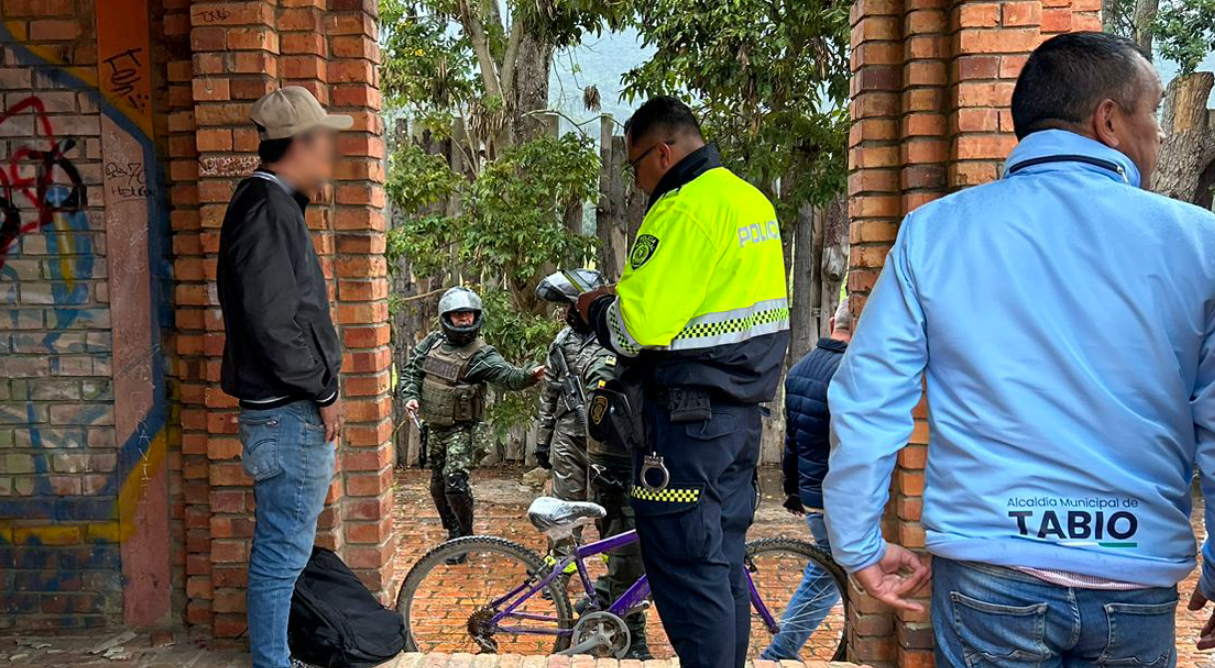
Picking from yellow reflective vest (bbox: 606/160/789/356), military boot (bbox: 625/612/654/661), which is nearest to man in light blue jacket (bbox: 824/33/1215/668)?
yellow reflective vest (bbox: 606/160/789/356)

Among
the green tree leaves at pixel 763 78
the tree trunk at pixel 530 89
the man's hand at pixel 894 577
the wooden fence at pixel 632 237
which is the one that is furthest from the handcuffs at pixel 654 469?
the tree trunk at pixel 530 89

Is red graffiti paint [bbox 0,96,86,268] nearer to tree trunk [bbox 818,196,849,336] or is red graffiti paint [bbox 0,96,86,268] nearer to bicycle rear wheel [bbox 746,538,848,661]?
bicycle rear wheel [bbox 746,538,848,661]

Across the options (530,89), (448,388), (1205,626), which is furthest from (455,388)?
(1205,626)

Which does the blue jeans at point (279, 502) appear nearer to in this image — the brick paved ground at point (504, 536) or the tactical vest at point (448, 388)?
the brick paved ground at point (504, 536)

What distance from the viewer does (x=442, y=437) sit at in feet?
23.6

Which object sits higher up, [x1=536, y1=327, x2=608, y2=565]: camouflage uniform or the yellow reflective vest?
the yellow reflective vest

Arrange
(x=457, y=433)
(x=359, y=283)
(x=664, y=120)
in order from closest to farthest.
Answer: (x=664, y=120) → (x=359, y=283) → (x=457, y=433)

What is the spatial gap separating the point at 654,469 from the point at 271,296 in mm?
1331

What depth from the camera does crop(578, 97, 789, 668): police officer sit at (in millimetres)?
3186

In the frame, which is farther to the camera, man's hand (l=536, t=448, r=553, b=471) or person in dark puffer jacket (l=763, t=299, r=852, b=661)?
man's hand (l=536, t=448, r=553, b=471)

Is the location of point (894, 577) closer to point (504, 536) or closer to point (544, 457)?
point (544, 457)

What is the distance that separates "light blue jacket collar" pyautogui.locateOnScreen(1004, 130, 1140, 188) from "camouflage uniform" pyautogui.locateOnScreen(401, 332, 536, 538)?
5.23 metres

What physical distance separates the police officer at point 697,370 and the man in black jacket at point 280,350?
987mm

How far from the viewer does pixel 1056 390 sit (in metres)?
1.78
